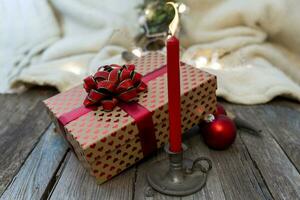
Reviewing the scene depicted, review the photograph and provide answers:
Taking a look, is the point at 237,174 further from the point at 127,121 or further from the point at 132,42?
the point at 132,42

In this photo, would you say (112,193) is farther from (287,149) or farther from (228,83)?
(228,83)

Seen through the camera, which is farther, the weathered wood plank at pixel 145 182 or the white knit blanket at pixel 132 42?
the white knit blanket at pixel 132 42

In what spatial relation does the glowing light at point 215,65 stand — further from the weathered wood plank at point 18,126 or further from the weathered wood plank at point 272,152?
the weathered wood plank at point 18,126

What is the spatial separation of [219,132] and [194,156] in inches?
3.1

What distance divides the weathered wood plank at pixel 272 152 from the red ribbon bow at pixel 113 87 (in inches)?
11.4

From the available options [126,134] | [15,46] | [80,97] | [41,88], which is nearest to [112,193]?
[126,134]

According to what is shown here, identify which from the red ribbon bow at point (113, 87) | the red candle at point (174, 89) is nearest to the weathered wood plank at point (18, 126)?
the red ribbon bow at point (113, 87)

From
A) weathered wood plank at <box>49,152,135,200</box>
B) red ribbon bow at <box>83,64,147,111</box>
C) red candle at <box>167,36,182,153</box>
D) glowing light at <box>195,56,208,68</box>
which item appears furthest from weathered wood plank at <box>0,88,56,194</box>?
glowing light at <box>195,56,208,68</box>

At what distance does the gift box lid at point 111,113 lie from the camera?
0.63m

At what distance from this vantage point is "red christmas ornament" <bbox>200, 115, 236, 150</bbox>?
2.33 feet

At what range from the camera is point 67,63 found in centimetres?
127

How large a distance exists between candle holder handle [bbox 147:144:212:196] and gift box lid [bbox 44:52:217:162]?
9 cm

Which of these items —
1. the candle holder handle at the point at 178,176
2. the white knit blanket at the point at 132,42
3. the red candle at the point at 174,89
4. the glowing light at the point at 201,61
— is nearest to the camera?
the red candle at the point at 174,89

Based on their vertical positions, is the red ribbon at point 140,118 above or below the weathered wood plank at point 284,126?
above
